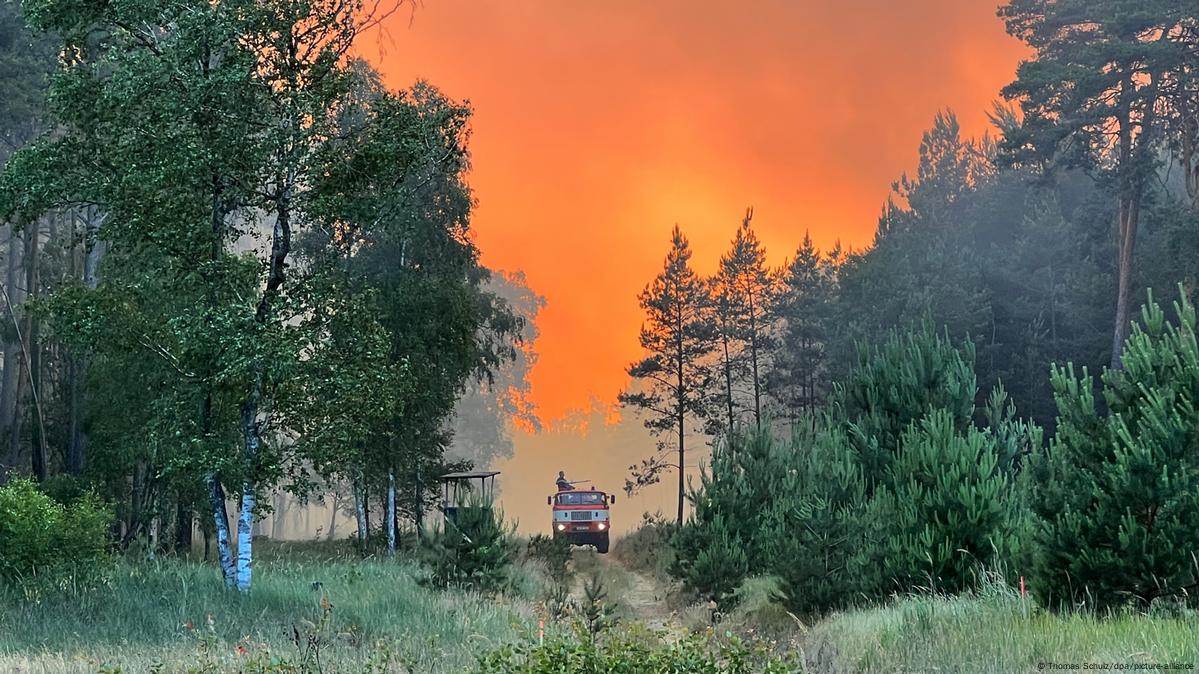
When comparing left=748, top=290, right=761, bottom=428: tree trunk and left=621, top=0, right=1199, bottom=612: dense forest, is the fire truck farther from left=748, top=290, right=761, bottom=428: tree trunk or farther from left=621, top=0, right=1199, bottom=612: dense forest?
left=748, top=290, right=761, bottom=428: tree trunk

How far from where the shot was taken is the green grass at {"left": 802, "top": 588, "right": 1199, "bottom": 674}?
8.84 metres

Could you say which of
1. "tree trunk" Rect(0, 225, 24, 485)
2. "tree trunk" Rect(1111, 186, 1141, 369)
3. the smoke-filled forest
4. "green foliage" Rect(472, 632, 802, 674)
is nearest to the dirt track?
the smoke-filled forest

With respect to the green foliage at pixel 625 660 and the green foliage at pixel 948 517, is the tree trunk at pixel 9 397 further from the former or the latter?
the green foliage at pixel 948 517

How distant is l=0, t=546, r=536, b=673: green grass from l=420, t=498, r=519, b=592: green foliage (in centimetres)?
65

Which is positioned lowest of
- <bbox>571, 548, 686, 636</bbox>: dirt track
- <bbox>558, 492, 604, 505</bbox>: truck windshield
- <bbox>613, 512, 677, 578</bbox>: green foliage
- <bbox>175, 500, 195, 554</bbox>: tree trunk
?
<bbox>571, 548, 686, 636</bbox>: dirt track

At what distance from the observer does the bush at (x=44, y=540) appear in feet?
48.5

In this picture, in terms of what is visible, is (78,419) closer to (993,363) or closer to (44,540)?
(44,540)

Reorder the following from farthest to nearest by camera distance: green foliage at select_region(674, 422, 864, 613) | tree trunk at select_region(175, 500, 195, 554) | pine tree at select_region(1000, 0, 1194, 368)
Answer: pine tree at select_region(1000, 0, 1194, 368), tree trunk at select_region(175, 500, 195, 554), green foliage at select_region(674, 422, 864, 613)

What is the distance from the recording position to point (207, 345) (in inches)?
579

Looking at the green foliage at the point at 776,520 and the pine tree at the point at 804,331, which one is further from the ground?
the pine tree at the point at 804,331

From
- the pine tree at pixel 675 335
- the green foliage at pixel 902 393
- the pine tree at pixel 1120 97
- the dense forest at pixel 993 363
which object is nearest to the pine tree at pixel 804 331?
the dense forest at pixel 993 363

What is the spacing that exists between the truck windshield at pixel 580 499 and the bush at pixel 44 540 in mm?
20701

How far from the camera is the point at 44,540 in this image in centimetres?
1497

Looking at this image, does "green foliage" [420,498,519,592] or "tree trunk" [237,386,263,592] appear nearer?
"tree trunk" [237,386,263,592]
